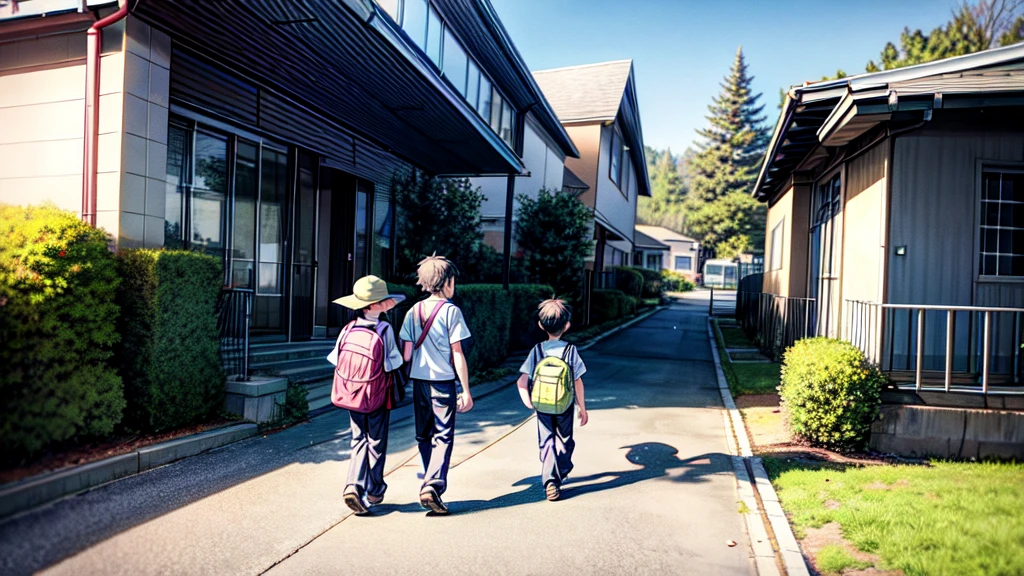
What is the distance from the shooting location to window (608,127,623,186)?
23.9 metres

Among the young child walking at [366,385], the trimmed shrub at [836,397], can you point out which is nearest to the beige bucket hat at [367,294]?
the young child walking at [366,385]

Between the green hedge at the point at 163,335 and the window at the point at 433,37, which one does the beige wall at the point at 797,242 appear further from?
the green hedge at the point at 163,335

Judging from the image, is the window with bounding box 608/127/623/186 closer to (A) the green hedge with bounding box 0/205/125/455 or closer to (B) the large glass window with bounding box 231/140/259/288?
(B) the large glass window with bounding box 231/140/259/288

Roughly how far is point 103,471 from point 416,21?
7.29m

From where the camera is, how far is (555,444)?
4938 mm

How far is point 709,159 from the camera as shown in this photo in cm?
6056

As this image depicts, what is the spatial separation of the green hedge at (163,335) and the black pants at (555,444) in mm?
3394

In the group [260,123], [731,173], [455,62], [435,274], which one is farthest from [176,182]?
[731,173]

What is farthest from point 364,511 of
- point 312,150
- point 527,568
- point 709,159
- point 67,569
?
point 709,159

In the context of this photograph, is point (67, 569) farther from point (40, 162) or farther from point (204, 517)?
point (40, 162)

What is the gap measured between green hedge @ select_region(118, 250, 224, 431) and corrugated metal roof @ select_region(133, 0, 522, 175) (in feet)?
8.19

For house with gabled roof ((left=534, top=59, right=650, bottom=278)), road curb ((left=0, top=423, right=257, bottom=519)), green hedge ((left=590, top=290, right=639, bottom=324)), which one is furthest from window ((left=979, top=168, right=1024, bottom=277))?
green hedge ((left=590, top=290, right=639, bottom=324))

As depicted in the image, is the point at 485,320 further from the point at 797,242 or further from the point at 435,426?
the point at 797,242

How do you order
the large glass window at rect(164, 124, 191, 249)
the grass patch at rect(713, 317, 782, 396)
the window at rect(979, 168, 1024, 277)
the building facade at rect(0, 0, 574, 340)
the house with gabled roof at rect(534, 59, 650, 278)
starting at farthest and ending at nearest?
the house with gabled roof at rect(534, 59, 650, 278) < the grass patch at rect(713, 317, 782, 396) < the large glass window at rect(164, 124, 191, 249) < the window at rect(979, 168, 1024, 277) < the building facade at rect(0, 0, 574, 340)
